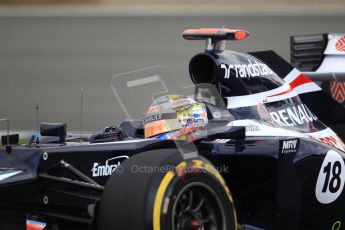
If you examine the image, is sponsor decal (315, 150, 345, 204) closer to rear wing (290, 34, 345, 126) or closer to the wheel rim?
the wheel rim

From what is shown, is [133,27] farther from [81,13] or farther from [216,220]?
[216,220]

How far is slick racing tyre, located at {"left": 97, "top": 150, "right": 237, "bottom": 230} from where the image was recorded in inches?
142

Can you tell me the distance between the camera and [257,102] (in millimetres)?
5320

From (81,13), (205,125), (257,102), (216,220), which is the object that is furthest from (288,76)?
(81,13)

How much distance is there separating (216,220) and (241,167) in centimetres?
80

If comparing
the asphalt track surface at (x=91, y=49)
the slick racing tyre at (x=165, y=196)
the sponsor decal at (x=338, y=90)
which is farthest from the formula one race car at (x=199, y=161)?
the asphalt track surface at (x=91, y=49)

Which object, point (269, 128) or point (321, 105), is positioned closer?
point (269, 128)

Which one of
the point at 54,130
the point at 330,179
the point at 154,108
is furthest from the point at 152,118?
the point at 330,179

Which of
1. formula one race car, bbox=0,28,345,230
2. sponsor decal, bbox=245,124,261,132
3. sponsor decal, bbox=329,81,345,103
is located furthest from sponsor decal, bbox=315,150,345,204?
sponsor decal, bbox=329,81,345,103

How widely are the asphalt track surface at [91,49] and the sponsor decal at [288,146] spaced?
626 cm

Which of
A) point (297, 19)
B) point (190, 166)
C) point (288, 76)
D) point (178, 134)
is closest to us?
point (190, 166)

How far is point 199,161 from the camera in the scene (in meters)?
4.00

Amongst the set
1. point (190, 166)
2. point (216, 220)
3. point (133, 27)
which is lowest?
point (216, 220)

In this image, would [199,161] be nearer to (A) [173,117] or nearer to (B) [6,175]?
(A) [173,117]
